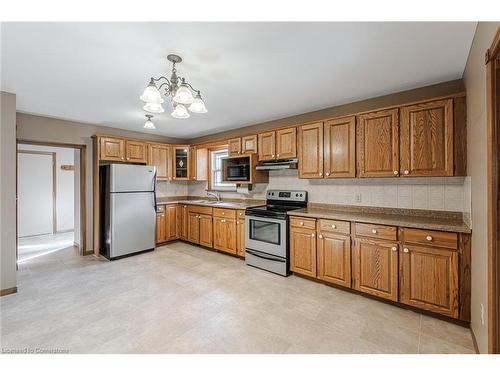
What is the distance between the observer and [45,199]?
5984 mm

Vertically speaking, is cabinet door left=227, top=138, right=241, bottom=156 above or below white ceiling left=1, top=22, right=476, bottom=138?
below

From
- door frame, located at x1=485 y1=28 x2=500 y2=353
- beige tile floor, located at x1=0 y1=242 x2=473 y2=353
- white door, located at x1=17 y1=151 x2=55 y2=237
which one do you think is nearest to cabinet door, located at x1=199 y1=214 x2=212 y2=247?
beige tile floor, located at x1=0 y1=242 x2=473 y2=353

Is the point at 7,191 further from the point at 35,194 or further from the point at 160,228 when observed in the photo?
the point at 35,194

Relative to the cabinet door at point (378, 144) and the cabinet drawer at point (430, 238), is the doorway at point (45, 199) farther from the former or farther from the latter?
the cabinet drawer at point (430, 238)

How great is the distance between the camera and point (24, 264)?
12.6ft

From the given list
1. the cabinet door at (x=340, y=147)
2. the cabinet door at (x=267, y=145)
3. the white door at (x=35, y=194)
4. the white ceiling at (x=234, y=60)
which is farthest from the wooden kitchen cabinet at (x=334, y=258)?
the white door at (x=35, y=194)

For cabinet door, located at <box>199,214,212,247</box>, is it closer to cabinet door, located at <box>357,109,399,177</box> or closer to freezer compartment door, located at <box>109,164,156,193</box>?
freezer compartment door, located at <box>109,164,156,193</box>

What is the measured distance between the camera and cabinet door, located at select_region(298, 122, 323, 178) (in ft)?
10.7

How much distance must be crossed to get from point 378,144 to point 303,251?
1.65 meters

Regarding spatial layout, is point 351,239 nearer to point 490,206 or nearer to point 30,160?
point 490,206

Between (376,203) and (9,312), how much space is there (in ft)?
14.2

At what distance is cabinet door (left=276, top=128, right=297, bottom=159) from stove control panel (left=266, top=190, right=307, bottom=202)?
607mm
